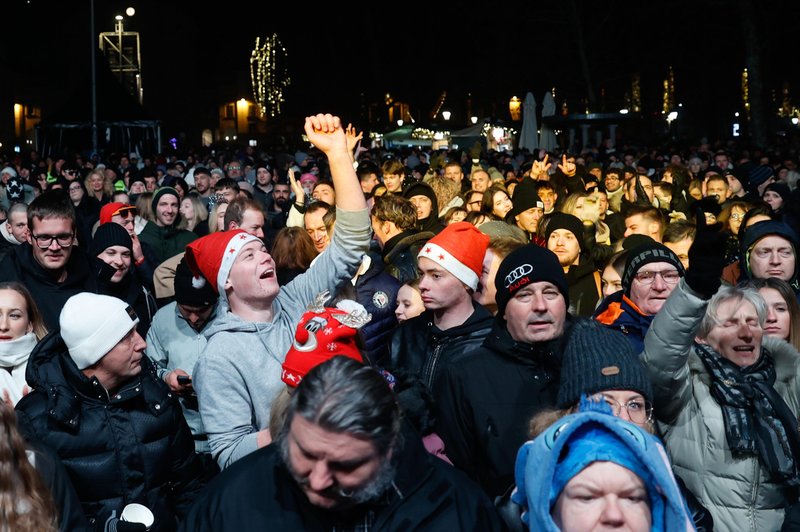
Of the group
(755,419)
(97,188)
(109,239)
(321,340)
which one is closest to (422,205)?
(109,239)

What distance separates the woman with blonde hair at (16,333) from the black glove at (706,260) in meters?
3.24

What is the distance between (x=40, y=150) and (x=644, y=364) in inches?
1511

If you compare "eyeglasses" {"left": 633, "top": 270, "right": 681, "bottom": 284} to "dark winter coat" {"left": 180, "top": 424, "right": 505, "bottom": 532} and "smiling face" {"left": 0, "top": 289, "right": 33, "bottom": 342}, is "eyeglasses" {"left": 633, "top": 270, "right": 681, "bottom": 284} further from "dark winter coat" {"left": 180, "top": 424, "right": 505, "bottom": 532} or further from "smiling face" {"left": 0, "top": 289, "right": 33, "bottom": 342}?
"smiling face" {"left": 0, "top": 289, "right": 33, "bottom": 342}

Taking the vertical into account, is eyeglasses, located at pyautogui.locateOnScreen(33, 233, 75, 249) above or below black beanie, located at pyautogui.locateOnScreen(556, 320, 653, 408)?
above

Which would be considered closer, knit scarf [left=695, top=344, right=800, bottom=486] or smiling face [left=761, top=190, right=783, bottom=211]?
knit scarf [left=695, top=344, right=800, bottom=486]

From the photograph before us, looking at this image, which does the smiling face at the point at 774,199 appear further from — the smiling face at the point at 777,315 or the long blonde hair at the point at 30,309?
the long blonde hair at the point at 30,309

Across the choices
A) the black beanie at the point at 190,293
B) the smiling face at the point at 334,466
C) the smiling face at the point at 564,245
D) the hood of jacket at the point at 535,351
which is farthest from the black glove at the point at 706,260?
the smiling face at the point at 564,245

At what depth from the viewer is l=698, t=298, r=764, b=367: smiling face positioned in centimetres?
514

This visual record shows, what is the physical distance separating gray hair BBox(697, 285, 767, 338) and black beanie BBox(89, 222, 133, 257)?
4189 mm

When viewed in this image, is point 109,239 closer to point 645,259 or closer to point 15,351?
point 15,351

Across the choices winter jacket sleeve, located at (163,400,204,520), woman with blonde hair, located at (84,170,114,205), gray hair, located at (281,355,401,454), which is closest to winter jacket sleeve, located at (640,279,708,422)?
gray hair, located at (281,355,401,454)

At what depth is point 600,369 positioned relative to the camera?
4023 millimetres

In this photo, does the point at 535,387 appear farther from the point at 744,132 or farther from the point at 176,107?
the point at 176,107

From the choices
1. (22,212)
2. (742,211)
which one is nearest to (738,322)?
(742,211)
